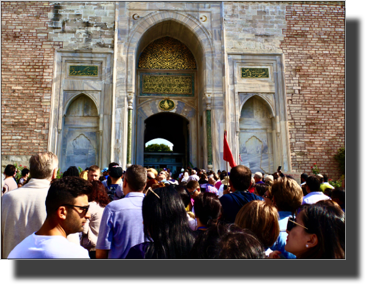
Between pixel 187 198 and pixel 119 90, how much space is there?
8.84m

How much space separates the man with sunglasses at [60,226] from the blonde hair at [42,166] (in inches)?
31.9

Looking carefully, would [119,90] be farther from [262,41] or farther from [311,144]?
[311,144]

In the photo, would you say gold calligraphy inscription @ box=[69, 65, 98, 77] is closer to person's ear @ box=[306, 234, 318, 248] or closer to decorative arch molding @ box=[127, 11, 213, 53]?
decorative arch molding @ box=[127, 11, 213, 53]

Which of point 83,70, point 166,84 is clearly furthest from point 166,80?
point 83,70

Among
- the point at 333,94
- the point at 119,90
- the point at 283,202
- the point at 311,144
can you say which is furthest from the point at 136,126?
Answer: the point at 283,202

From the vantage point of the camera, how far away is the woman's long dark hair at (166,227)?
1486mm

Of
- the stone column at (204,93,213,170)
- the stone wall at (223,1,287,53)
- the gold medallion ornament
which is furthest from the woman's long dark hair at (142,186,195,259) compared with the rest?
the gold medallion ornament

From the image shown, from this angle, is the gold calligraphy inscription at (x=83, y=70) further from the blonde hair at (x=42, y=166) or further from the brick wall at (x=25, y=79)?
the blonde hair at (x=42, y=166)

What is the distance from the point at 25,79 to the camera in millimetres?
10789

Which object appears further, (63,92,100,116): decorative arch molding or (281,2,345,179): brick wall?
(281,2,345,179): brick wall

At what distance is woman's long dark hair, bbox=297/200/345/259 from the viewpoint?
1.43m

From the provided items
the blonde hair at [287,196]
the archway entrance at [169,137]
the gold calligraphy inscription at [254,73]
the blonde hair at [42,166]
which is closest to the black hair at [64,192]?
the blonde hair at [42,166]

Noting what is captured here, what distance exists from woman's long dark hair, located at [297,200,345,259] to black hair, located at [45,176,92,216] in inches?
47.6

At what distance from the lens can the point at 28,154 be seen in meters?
10.4
